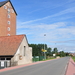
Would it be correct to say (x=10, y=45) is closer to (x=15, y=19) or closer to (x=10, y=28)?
(x=10, y=28)

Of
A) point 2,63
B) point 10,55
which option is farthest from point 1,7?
point 2,63

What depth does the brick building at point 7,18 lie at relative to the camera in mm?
57125

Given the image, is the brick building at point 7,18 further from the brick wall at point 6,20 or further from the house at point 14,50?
the house at point 14,50

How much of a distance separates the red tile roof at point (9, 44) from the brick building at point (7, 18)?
20.4 metres

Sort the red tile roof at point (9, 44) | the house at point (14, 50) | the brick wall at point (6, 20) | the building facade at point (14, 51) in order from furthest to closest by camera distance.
Answer: the brick wall at point (6, 20) < the red tile roof at point (9, 44) < the house at point (14, 50) < the building facade at point (14, 51)

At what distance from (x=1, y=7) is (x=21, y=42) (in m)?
25.3

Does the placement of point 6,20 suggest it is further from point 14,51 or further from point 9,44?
point 14,51

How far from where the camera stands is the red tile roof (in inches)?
1267

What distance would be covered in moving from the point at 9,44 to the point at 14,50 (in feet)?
9.29

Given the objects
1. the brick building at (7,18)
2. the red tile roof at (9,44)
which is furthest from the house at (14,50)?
the brick building at (7,18)

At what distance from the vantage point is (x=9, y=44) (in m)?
34.8

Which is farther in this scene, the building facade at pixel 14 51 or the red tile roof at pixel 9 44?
the red tile roof at pixel 9 44

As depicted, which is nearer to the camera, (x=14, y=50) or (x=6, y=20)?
(x=14, y=50)

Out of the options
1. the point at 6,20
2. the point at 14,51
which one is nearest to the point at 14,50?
the point at 14,51
